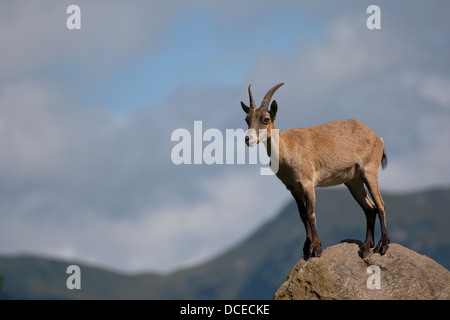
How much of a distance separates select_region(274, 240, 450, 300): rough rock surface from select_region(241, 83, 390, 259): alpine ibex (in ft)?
1.45

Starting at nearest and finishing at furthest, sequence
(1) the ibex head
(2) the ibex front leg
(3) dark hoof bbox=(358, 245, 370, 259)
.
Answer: (1) the ibex head → (2) the ibex front leg → (3) dark hoof bbox=(358, 245, 370, 259)

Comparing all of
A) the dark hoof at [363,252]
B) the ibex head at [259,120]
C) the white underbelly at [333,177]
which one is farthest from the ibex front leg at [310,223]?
the ibex head at [259,120]

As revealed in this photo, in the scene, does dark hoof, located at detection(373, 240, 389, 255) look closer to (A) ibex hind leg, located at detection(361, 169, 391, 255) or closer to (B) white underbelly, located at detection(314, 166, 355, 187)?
(A) ibex hind leg, located at detection(361, 169, 391, 255)

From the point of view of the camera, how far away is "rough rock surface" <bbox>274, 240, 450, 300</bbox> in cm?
2106

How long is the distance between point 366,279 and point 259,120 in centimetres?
561

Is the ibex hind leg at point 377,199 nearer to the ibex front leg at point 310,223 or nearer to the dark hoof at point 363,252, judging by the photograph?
the dark hoof at point 363,252

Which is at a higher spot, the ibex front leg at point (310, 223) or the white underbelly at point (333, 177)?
the white underbelly at point (333, 177)

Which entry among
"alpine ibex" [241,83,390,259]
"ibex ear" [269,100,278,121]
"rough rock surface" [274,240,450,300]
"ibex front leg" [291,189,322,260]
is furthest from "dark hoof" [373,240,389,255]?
"ibex ear" [269,100,278,121]

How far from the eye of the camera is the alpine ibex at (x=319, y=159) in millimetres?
21688

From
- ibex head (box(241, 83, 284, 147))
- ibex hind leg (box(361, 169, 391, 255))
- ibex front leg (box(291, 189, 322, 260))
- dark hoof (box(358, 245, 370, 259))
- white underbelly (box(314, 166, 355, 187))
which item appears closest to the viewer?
ibex head (box(241, 83, 284, 147))

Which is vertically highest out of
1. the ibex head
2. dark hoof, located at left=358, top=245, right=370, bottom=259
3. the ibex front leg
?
the ibex head
